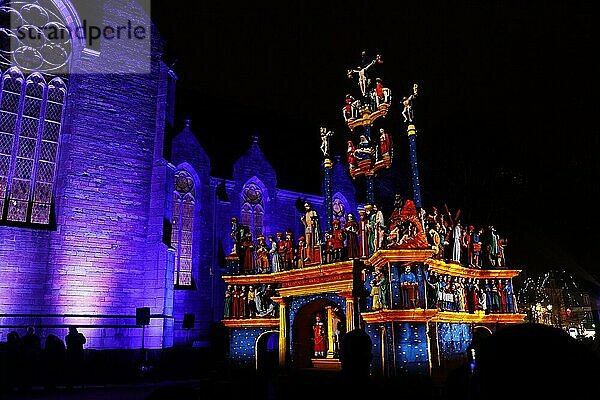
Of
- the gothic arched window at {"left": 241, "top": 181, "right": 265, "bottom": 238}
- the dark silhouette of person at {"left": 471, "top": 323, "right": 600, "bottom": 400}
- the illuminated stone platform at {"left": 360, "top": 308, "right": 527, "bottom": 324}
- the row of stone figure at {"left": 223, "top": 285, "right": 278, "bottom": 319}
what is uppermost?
the gothic arched window at {"left": 241, "top": 181, "right": 265, "bottom": 238}

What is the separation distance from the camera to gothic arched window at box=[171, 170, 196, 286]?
2409cm

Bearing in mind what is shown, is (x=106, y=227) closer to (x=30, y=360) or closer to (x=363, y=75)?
(x=30, y=360)

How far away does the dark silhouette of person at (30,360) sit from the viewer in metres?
13.9

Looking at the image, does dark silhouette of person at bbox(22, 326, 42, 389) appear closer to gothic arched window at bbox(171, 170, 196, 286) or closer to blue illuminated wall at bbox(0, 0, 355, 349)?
blue illuminated wall at bbox(0, 0, 355, 349)

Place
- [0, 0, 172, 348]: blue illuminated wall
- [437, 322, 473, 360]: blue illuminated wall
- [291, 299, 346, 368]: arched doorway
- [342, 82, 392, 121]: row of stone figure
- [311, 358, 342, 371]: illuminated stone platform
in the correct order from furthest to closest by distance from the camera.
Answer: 1. [0, 0, 172, 348]: blue illuminated wall
2. [342, 82, 392, 121]: row of stone figure
3. [291, 299, 346, 368]: arched doorway
4. [311, 358, 342, 371]: illuminated stone platform
5. [437, 322, 473, 360]: blue illuminated wall

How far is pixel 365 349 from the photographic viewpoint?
9.71ft

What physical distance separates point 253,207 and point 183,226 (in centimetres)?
504

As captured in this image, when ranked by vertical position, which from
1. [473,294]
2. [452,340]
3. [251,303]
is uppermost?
[473,294]

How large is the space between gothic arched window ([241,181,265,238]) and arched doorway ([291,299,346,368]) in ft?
36.9

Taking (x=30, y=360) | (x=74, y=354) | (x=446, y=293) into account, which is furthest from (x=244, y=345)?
(x=446, y=293)

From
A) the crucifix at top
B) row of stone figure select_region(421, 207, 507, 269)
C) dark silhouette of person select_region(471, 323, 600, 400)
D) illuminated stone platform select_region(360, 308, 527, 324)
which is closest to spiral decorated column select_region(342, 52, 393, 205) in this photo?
the crucifix at top

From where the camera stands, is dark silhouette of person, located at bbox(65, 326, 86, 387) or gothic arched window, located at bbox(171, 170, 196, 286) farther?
gothic arched window, located at bbox(171, 170, 196, 286)

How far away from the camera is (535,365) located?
1.33 meters

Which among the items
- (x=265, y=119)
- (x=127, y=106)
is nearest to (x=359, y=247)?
(x=127, y=106)
